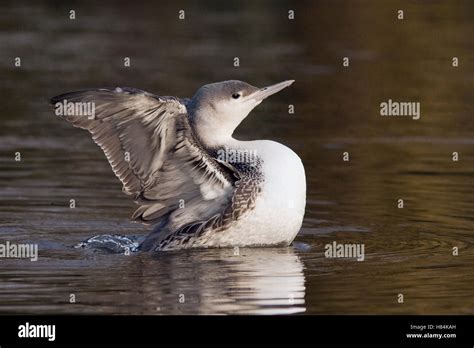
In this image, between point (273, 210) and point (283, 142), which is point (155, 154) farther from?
point (283, 142)

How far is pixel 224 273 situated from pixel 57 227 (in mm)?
2427

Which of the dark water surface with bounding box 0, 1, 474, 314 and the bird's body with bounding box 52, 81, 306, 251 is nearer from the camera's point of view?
the dark water surface with bounding box 0, 1, 474, 314

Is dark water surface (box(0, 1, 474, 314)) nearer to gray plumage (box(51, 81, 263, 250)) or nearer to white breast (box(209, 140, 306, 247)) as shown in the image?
white breast (box(209, 140, 306, 247))

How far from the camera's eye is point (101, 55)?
70.8 feet

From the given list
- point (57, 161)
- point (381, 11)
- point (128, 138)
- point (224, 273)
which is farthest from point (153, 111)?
point (381, 11)

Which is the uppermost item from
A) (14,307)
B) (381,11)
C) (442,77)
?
(381,11)

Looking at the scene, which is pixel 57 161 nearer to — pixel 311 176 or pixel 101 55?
pixel 311 176

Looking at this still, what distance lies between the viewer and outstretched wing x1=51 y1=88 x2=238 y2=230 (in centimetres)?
1112

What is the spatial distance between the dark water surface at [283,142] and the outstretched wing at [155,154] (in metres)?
0.52

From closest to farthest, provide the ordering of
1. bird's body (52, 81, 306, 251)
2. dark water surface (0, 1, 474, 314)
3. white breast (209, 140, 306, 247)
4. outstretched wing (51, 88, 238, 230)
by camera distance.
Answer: dark water surface (0, 1, 474, 314), outstretched wing (51, 88, 238, 230), bird's body (52, 81, 306, 251), white breast (209, 140, 306, 247)

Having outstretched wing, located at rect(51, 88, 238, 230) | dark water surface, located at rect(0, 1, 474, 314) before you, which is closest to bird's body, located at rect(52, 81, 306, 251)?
outstretched wing, located at rect(51, 88, 238, 230)

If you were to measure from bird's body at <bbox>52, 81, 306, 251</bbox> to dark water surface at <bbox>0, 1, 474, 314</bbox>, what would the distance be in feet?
0.82

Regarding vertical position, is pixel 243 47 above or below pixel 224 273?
above

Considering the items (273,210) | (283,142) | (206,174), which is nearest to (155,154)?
(206,174)
